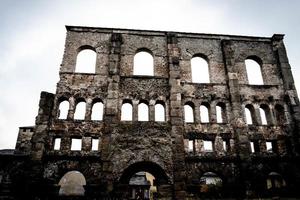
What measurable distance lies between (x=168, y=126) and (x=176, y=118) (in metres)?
0.65

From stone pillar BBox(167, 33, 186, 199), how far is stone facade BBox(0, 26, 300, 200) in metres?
0.05

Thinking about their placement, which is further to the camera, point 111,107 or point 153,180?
point 111,107

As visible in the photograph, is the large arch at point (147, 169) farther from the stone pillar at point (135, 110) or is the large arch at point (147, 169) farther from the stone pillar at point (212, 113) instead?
the stone pillar at point (212, 113)

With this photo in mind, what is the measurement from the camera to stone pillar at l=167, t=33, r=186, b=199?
43.2ft

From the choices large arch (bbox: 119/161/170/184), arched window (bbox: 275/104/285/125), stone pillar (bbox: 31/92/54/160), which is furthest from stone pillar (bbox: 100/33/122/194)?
arched window (bbox: 275/104/285/125)

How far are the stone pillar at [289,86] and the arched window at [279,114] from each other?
1.67 ft

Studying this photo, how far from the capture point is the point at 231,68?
16.4 meters

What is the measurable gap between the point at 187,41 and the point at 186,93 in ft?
13.3

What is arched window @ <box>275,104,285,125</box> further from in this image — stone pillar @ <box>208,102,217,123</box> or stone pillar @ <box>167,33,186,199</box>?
stone pillar @ <box>167,33,186,199</box>

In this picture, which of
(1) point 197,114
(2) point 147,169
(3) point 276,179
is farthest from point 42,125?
(3) point 276,179

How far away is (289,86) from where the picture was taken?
53.7 feet

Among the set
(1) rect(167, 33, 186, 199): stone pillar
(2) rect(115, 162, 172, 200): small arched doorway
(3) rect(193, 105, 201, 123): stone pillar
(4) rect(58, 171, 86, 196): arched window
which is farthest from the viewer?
(4) rect(58, 171, 86, 196): arched window

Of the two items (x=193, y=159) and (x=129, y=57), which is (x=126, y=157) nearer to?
(x=193, y=159)

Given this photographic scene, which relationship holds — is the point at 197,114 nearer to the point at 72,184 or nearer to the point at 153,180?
the point at 153,180
